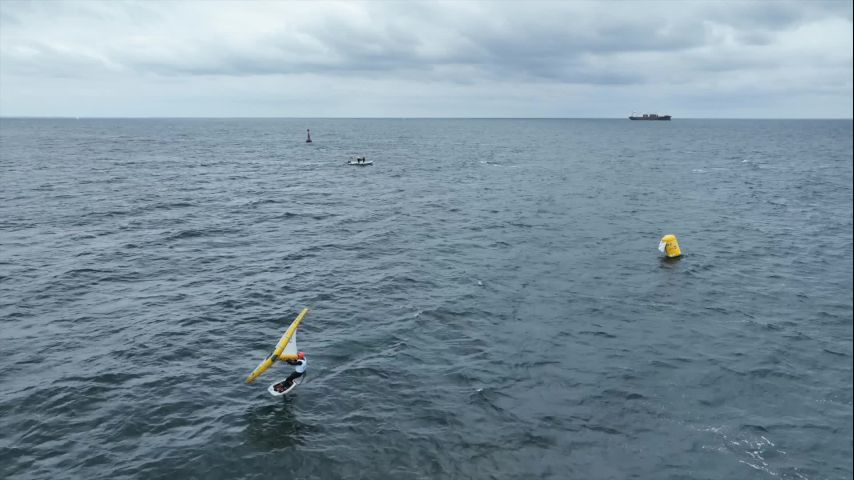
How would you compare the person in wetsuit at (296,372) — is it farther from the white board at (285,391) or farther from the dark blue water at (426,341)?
the dark blue water at (426,341)

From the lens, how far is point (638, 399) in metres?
25.2

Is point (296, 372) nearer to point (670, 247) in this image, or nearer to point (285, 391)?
point (285, 391)

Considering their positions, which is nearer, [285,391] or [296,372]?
[285,391]

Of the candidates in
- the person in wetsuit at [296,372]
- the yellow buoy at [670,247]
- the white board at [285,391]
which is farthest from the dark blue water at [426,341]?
the yellow buoy at [670,247]

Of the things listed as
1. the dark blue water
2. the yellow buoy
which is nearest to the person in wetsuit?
the dark blue water

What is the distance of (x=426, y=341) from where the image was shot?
31281mm

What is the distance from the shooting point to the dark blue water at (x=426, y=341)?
70.1 ft

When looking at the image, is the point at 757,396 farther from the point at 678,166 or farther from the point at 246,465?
the point at 678,166

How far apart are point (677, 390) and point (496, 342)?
32.9ft

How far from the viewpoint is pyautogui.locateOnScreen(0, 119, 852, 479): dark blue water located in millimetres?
21375

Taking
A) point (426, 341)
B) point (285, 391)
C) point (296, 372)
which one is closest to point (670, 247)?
point (426, 341)

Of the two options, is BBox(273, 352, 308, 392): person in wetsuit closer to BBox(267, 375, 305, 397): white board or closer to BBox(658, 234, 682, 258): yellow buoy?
BBox(267, 375, 305, 397): white board

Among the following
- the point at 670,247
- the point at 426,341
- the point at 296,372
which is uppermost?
the point at 670,247

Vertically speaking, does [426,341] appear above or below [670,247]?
below
